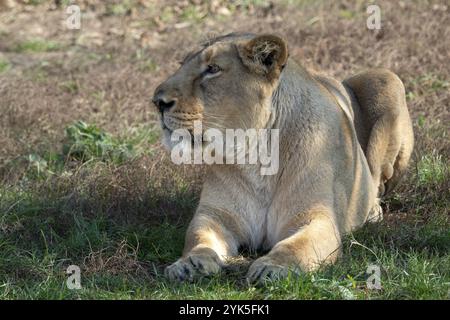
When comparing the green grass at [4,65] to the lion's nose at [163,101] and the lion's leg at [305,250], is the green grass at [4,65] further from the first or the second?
the lion's leg at [305,250]

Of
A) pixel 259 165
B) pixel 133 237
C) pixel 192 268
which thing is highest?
pixel 259 165

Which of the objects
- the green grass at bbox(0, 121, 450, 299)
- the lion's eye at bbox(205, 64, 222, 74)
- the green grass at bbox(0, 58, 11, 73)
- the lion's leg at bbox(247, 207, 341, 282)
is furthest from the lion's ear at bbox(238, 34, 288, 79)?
the green grass at bbox(0, 58, 11, 73)

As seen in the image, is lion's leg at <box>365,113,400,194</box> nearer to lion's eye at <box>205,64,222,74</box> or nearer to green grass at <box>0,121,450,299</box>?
green grass at <box>0,121,450,299</box>

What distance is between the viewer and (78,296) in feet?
14.4

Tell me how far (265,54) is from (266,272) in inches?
44.1

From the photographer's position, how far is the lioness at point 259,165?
4707mm

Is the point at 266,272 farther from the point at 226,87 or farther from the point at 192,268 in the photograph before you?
the point at 226,87

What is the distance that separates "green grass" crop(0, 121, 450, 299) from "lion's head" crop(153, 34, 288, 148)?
0.74 metres

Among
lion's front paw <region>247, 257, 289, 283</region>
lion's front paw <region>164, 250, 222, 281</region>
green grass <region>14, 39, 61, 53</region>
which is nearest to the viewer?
lion's front paw <region>247, 257, 289, 283</region>

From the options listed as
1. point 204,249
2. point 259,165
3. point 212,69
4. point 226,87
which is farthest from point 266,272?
point 212,69

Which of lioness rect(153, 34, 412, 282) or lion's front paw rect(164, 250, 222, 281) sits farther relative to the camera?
lioness rect(153, 34, 412, 282)

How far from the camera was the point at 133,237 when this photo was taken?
537cm

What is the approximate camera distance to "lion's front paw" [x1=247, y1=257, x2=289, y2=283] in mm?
4340
